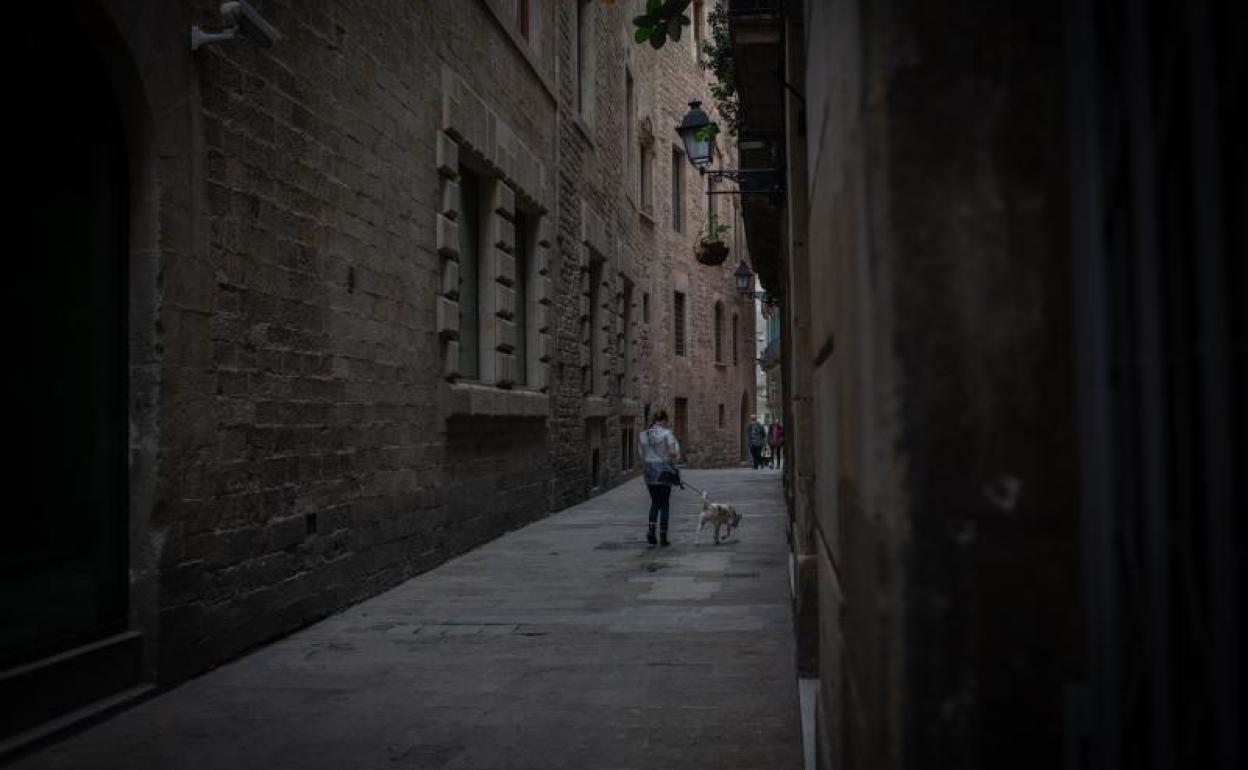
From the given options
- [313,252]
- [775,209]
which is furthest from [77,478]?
[775,209]

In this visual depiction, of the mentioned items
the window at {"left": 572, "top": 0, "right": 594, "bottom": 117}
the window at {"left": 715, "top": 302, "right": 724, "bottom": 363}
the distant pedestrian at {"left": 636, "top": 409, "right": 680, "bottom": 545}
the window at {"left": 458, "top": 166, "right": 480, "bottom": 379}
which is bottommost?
the distant pedestrian at {"left": 636, "top": 409, "right": 680, "bottom": 545}

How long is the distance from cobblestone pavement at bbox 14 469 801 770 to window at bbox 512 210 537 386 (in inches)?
178

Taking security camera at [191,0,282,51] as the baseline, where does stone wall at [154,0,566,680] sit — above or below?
below

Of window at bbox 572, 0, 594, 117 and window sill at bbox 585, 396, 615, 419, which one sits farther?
window at bbox 572, 0, 594, 117

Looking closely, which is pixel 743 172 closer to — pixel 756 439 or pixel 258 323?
pixel 258 323

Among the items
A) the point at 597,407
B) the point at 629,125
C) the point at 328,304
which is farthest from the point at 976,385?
the point at 629,125

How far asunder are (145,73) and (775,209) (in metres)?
7.49

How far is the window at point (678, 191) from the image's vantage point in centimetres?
2701

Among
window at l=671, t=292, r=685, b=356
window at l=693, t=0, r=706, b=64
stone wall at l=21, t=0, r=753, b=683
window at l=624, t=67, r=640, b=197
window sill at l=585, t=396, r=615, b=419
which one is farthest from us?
Answer: window at l=693, t=0, r=706, b=64

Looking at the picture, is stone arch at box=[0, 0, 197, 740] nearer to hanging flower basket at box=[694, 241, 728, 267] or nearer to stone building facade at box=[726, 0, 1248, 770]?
stone building facade at box=[726, 0, 1248, 770]

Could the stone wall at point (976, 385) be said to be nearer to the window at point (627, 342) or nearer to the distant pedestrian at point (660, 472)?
the distant pedestrian at point (660, 472)

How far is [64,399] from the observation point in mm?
5512

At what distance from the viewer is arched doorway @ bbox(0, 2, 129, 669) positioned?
17.2ft

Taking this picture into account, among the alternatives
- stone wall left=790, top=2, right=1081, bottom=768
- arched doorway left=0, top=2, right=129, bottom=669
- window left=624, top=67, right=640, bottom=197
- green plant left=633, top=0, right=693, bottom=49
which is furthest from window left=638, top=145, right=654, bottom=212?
stone wall left=790, top=2, right=1081, bottom=768
